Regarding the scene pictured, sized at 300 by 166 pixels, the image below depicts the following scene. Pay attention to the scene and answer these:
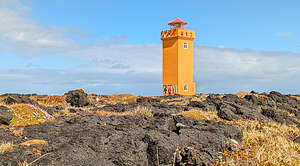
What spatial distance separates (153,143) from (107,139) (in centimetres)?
86

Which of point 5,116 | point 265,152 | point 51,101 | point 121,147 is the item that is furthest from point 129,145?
point 51,101

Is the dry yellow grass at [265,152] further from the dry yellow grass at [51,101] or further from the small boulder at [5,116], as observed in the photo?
the dry yellow grass at [51,101]

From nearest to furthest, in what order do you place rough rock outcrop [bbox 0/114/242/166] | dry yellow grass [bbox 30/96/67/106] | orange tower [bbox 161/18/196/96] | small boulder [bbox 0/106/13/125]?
1. rough rock outcrop [bbox 0/114/242/166]
2. small boulder [bbox 0/106/13/125]
3. dry yellow grass [bbox 30/96/67/106]
4. orange tower [bbox 161/18/196/96]

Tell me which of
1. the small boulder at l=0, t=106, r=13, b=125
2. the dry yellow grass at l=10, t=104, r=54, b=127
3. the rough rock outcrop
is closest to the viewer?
the rough rock outcrop

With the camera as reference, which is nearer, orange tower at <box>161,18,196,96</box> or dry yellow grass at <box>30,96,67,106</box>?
dry yellow grass at <box>30,96,67,106</box>

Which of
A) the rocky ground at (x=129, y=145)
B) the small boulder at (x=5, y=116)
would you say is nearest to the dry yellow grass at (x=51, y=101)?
the small boulder at (x=5, y=116)

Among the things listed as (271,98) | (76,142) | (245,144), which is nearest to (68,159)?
(76,142)

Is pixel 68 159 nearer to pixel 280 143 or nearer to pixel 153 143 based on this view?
pixel 153 143

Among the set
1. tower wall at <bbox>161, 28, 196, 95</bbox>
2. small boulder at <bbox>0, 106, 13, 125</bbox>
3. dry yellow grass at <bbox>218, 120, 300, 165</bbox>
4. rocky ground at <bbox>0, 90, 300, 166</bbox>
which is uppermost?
tower wall at <bbox>161, 28, 196, 95</bbox>

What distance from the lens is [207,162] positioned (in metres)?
4.57

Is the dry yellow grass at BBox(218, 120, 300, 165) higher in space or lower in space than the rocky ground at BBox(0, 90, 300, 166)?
lower

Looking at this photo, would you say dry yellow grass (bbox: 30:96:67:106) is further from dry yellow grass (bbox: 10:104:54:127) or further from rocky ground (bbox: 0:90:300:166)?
rocky ground (bbox: 0:90:300:166)

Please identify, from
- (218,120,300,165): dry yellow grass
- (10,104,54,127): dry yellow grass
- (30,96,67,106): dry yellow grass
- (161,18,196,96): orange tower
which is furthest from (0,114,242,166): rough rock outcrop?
(161,18,196,96): orange tower

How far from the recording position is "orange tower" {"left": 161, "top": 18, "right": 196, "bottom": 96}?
35000 millimetres
